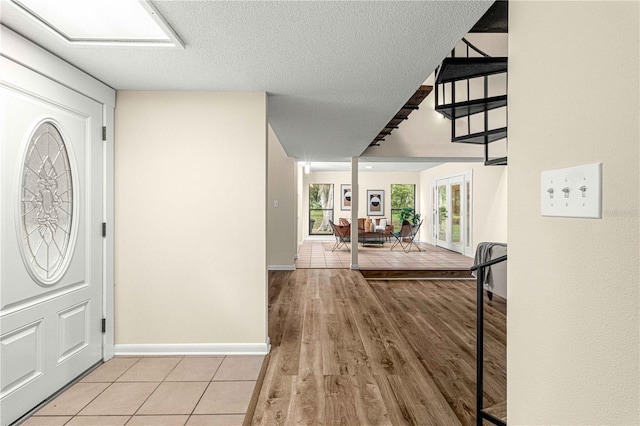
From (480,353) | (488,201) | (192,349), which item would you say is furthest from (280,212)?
(480,353)

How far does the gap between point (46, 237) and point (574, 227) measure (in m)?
2.71

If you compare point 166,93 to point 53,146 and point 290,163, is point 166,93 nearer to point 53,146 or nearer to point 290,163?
point 53,146

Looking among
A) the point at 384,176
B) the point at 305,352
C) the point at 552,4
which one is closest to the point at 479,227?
the point at 384,176

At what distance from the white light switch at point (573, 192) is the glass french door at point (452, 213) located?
7.65m

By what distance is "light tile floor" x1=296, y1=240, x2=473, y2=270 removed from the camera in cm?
688

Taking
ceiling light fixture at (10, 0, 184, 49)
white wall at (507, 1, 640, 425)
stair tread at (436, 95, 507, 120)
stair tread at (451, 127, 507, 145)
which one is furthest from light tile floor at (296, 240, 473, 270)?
white wall at (507, 1, 640, 425)

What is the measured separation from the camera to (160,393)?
2289mm

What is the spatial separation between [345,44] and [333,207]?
1016 centimetres

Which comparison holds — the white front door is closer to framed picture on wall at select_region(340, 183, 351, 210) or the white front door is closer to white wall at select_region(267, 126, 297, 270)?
white wall at select_region(267, 126, 297, 270)

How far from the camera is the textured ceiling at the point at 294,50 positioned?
67.0 inches

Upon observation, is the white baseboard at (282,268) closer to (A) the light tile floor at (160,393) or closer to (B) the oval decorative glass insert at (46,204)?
(A) the light tile floor at (160,393)

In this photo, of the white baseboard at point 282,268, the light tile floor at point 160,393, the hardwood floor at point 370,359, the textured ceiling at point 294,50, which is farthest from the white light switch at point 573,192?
the white baseboard at point 282,268

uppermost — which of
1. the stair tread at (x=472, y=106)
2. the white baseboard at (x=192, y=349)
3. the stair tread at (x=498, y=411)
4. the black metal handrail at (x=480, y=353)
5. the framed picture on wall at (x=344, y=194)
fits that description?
the stair tread at (x=472, y=106)

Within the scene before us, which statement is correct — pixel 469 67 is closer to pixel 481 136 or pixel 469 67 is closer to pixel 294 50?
pixel 481 136
